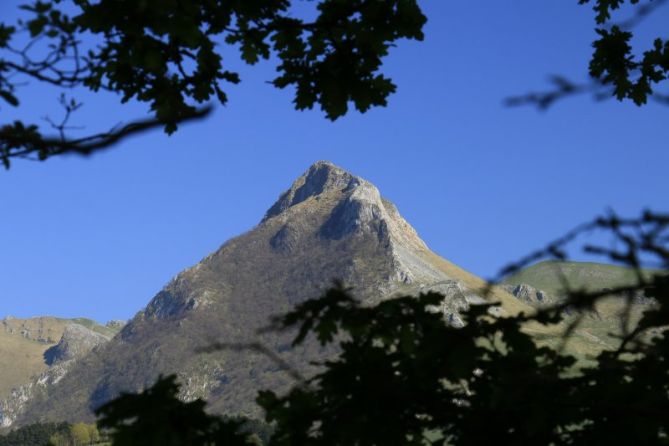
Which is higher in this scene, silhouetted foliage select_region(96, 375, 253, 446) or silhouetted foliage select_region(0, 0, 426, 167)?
silhouetted foliage select_region(0, 0, 426, 167)

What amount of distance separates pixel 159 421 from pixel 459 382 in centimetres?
221

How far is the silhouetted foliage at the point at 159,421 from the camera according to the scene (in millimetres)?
6250

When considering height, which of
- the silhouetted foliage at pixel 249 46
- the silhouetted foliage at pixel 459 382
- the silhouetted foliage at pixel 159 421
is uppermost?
the silhouetted foliage at pixel 249 46

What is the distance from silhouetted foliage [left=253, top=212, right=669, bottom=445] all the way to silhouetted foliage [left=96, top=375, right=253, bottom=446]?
51cm

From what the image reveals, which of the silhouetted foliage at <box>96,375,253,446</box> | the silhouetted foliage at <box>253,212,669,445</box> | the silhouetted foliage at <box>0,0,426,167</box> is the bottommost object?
the silhouetted foliage at <box>96,375,253,446</box>

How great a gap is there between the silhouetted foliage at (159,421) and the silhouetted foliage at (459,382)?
0.51 m

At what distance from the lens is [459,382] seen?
20.7ft

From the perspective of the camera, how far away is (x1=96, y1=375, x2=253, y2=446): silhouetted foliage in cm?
625

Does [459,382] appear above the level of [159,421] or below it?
above

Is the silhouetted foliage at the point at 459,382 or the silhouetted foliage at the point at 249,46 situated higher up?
the silhouetted foliage at the point at 249,46

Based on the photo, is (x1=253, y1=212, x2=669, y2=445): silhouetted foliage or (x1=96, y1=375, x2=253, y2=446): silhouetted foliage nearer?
(x1=253, y1=212, x2=669, y2=445): silhouetted foliage

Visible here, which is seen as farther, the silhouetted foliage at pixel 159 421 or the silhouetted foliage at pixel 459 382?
the silhouetted foliage at pixel 159 421

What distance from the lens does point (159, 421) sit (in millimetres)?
6305

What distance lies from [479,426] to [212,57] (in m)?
4.19
